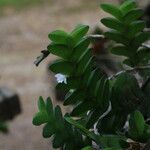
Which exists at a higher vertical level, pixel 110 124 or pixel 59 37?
pixel 59 37

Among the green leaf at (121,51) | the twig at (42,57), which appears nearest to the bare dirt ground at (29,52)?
the green leaf at (121,51)

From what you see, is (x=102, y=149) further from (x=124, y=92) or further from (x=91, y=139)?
(x=124, y=92)

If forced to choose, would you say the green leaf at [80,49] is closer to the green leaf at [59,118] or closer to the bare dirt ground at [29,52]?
the green leaf at [59,118]

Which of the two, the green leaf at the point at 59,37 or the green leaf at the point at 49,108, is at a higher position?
the green leaf at the point at 59,37

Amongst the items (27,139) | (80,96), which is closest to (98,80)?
(80,96)

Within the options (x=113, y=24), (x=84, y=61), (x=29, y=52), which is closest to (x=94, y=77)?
(x=84, y=61)

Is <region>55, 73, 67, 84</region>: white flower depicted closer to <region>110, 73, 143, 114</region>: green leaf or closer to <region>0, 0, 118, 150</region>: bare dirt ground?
<region>110, 73, 143, 114</region>: green leaf

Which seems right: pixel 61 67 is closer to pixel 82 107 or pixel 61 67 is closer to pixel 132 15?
pixel 82 107
